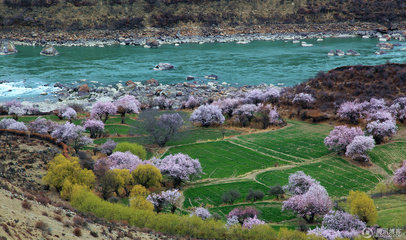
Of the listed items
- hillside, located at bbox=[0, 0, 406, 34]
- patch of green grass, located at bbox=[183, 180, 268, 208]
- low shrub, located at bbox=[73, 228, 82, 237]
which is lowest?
patch of green grass, located at bbox=[183, 180, 268, 208]

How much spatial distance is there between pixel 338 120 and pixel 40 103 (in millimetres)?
42514

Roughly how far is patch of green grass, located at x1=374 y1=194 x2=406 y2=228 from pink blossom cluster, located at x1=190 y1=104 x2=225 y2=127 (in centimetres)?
2338

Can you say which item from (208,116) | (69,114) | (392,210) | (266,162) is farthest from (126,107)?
(392,210)

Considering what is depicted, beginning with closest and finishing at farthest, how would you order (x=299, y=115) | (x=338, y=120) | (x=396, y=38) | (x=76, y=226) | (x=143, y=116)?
1. (x=76, y=226)
2. (x=143, y=116)
3. (x=338, y=120)
4. (x=299, y=115)
5. (x=396, y=38)

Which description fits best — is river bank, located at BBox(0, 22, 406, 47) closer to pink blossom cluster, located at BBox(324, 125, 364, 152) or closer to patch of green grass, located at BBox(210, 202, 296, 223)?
pink blossom cluster, located at BBox(324, 125, 364, 152)

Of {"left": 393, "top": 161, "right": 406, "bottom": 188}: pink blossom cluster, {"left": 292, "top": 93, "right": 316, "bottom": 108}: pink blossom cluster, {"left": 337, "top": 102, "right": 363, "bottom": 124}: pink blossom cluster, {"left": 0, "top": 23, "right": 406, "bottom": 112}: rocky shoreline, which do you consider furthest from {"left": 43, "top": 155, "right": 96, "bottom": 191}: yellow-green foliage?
{"left": 0, "top": 23, "right": 406, "bottom": 112}: rocky shoreline

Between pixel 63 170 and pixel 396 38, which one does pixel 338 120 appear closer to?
pixel 63 170

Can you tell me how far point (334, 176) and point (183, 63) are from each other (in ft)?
204

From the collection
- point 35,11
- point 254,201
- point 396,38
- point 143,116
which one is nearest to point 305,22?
point 396,38

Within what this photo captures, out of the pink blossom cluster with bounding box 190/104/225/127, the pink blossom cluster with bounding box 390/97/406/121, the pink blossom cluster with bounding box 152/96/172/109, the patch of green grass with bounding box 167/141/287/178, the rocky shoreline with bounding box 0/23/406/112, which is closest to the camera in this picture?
the patch of green grass with bounding box 167/141/287/178

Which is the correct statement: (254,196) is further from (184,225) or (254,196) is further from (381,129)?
(381,129)

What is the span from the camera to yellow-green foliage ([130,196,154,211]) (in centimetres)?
3094

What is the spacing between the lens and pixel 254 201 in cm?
3512

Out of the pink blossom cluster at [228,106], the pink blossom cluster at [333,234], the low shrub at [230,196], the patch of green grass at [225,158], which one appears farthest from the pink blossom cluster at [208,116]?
the pink blossom cluster at [333,234]
